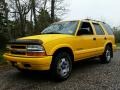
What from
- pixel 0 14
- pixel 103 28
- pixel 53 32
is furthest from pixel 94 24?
pixel 0 14

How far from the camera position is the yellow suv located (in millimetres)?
7199

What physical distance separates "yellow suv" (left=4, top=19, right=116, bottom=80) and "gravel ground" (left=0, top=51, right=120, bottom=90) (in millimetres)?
347

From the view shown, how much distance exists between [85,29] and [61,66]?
178cm

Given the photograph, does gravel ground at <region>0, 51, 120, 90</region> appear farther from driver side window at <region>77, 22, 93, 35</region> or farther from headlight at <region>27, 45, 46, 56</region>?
driver side window at <region>77, 22, 93, 35</region>

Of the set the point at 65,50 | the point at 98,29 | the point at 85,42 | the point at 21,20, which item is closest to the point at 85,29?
the point at 85,42

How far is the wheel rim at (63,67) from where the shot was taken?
24.9 ft

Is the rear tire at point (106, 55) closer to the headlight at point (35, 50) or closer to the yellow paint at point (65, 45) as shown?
the yellow paint at point (65, 45)

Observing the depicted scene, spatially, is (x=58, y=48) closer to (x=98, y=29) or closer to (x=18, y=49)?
(x=18, y=49)

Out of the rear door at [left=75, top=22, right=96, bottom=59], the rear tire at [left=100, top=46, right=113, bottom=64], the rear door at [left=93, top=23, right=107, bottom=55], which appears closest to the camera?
the rear door at [left=75, top=22, right=96, bottom=59]

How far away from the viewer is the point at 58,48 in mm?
7609

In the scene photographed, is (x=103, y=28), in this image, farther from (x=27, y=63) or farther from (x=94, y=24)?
(x=27, y=63)

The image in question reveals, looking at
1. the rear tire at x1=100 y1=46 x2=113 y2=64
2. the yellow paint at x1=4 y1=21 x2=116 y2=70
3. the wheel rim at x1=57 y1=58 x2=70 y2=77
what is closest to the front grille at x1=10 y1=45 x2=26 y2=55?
the yellow paint at x1=4 y1=21 x2=116 y2=70

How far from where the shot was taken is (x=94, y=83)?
7.35 metres

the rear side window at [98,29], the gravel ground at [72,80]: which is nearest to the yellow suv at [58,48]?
the rear side window at [98,29]
